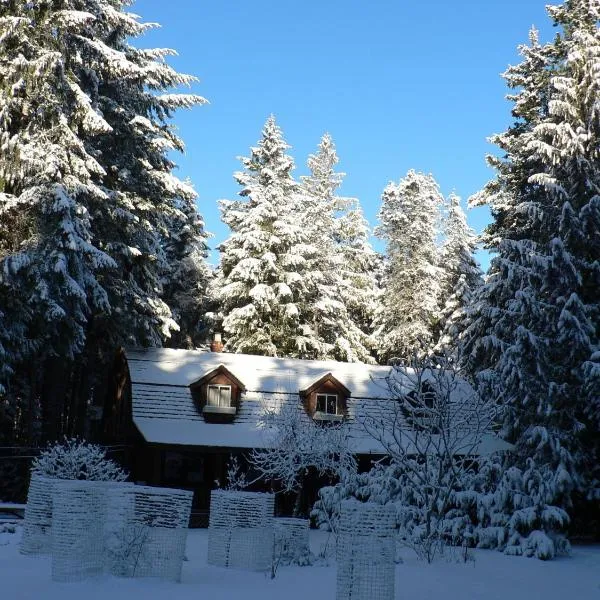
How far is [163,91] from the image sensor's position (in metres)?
29.0

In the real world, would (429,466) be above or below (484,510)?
above

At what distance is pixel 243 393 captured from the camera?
27.6 meters

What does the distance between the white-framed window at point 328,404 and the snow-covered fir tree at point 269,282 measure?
6.75m

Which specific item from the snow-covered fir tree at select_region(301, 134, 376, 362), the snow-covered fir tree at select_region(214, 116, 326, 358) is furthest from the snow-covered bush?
the snow-covered fir tree at select_region(301, 134, 376, 362)

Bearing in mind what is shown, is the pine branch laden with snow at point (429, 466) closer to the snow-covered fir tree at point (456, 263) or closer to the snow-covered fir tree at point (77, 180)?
the snow-covered fir tree at point (77, 180)

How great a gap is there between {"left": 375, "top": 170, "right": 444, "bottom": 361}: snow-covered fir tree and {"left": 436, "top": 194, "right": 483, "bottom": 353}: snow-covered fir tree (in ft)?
2.40

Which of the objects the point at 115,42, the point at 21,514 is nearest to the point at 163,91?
the point at 115,42

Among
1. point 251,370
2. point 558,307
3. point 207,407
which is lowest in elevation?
point 207,407

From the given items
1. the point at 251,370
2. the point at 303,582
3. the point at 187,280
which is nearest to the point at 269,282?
the point at 187,280

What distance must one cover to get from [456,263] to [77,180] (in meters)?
26.6

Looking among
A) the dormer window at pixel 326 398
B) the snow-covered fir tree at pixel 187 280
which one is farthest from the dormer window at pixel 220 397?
the snow-covered fir tree at pixel 187 280

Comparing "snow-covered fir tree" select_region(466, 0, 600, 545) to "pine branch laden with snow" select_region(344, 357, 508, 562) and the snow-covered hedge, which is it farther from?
"pine branch laden with snow" select_region(344, 357, 508, 562)

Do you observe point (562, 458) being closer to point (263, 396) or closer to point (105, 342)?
point (263, 396)

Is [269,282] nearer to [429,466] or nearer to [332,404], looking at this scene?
[332,404]
